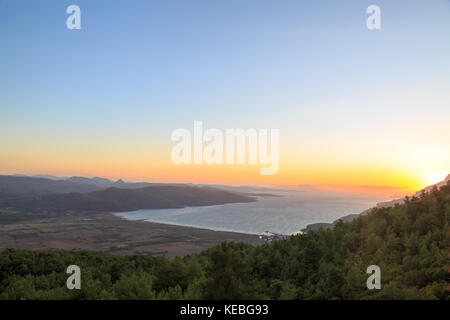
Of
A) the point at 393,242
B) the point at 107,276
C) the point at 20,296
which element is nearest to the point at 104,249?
the point at 107,276

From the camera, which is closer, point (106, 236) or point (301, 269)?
point (301, 269)

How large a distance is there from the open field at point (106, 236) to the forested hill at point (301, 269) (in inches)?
2039

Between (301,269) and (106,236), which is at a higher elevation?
(301,269)

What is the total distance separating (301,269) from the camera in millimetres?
23844

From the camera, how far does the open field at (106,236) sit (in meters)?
94.0

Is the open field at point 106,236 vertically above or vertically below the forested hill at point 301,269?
below

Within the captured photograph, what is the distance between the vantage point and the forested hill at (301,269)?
50.7 feet

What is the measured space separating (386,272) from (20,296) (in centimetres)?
2260

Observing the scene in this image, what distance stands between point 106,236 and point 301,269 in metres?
103

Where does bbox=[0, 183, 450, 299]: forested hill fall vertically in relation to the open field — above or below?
above

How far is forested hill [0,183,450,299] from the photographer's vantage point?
15.5m

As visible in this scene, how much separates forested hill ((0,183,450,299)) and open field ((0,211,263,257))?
170 feet

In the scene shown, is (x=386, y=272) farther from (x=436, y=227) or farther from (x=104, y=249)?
(x=104, y=249)

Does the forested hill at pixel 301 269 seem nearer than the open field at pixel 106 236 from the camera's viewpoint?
Yes
